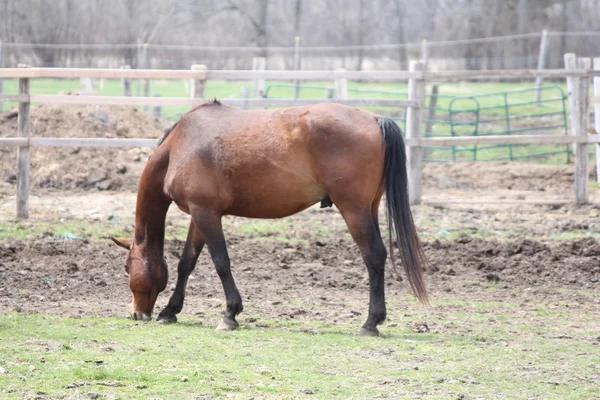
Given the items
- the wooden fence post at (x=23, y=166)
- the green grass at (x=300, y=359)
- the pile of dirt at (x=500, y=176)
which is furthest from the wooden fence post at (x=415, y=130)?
the green grass at (x=300, y=359)

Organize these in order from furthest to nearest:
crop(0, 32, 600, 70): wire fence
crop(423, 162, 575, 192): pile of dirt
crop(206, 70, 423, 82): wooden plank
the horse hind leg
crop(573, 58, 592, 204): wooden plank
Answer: crop(0, 32, 600, 70): wire fence < crop(423, 162, 575, 192): pile of dirt < crop(573, 58, 592, 204): wooden plank < crop(206, 70, 423, 82): wooden plank < the horse hind leg

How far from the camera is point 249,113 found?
21.0 feet

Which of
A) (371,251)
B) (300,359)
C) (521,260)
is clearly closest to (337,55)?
(521,260)

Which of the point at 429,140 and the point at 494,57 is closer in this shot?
the point at 429,140

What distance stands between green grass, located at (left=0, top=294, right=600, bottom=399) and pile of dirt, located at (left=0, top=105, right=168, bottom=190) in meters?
7.26

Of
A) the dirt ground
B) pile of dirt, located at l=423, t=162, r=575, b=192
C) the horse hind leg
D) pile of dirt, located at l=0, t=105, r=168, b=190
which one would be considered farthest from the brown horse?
pile of dirt, located at l=423, t=162, r=575, b=192

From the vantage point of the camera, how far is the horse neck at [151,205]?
6508 millimetres

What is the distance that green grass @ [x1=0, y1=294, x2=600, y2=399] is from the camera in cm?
448

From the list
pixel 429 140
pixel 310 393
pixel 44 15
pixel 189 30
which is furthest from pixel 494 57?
pixel 310 393

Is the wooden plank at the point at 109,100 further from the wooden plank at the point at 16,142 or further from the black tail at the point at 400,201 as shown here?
the black tail at the point at 400,201

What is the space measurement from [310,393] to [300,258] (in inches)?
169

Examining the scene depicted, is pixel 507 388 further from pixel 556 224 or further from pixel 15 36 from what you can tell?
pixel 15 36

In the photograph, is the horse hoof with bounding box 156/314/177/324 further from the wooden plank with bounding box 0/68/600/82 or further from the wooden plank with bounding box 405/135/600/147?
the wooden plank with bounding box 405/135/600/147

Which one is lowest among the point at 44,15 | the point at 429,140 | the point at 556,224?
the point at 556,224
